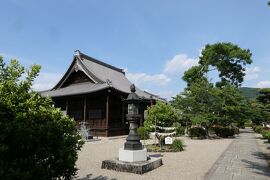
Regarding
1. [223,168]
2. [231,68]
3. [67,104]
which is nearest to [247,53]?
[231,68]

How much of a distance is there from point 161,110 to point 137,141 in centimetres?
568

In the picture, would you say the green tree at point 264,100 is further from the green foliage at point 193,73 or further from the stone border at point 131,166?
the stone border at point 131,166

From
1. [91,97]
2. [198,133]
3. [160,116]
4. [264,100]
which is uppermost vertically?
[264,100]

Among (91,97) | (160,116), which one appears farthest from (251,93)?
(160,116)

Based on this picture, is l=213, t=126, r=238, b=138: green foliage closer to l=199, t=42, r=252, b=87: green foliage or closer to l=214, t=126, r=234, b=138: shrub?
l=214, t=126, r=234, b=138: shrub

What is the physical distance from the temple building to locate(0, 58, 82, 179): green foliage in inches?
677

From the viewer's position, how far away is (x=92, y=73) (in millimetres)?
25531

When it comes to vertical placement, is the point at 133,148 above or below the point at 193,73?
below

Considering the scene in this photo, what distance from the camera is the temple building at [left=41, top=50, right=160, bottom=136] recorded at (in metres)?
23.3

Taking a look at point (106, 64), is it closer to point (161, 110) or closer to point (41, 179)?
point (161, 110)

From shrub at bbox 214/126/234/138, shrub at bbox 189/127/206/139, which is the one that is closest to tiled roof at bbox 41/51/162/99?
shrub at bbox 189/127/206/139

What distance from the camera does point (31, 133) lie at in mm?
3842

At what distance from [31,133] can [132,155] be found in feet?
18.5

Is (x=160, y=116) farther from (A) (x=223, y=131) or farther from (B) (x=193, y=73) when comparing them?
(B) (x=193, y=73)
